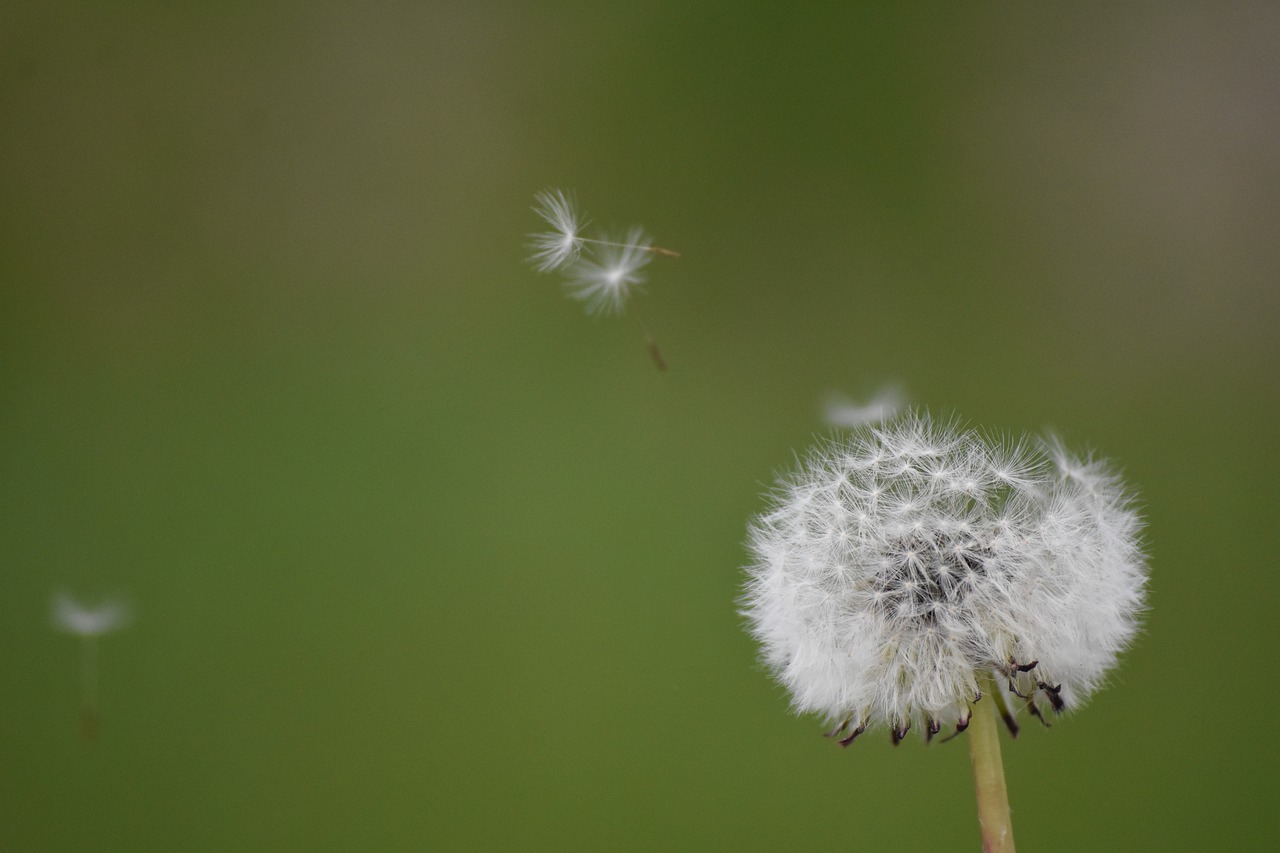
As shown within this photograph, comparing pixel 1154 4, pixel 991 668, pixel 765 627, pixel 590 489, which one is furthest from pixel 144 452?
pixel 1154 4

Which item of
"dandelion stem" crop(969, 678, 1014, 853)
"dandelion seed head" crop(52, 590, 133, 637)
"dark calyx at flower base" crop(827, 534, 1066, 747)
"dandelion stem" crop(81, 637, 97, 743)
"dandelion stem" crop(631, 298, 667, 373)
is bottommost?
"dandelion stem" crop(969, 678, 1014, 853)

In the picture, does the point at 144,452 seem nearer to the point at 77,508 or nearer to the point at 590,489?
the point at 77,508

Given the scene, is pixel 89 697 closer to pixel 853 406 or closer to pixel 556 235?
pixel 556 235

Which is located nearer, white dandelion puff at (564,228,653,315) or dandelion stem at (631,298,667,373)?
white dandelion puff at (564,228,653,315)

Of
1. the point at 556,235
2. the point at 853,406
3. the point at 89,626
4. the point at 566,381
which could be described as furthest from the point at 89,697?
the point at 853,406

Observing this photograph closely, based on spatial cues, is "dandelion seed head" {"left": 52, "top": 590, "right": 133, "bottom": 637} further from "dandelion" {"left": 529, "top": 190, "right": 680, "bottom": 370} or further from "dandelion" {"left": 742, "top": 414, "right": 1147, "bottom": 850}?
"dandelion" {"left": 742, "top": 414, "right": 1147, "bottom": 850}

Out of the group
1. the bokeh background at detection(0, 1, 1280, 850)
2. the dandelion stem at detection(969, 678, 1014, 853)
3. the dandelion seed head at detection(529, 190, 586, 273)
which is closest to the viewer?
the dandelion stem at detection(969, 678, 1014, 853)

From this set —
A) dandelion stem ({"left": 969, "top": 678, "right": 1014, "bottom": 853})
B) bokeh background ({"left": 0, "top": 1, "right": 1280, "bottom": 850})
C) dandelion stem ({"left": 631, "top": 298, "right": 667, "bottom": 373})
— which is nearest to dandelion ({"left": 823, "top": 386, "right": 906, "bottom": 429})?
bokeh background ({"left": 0, "top": 1, "right": 1280, "bottom": 850})
